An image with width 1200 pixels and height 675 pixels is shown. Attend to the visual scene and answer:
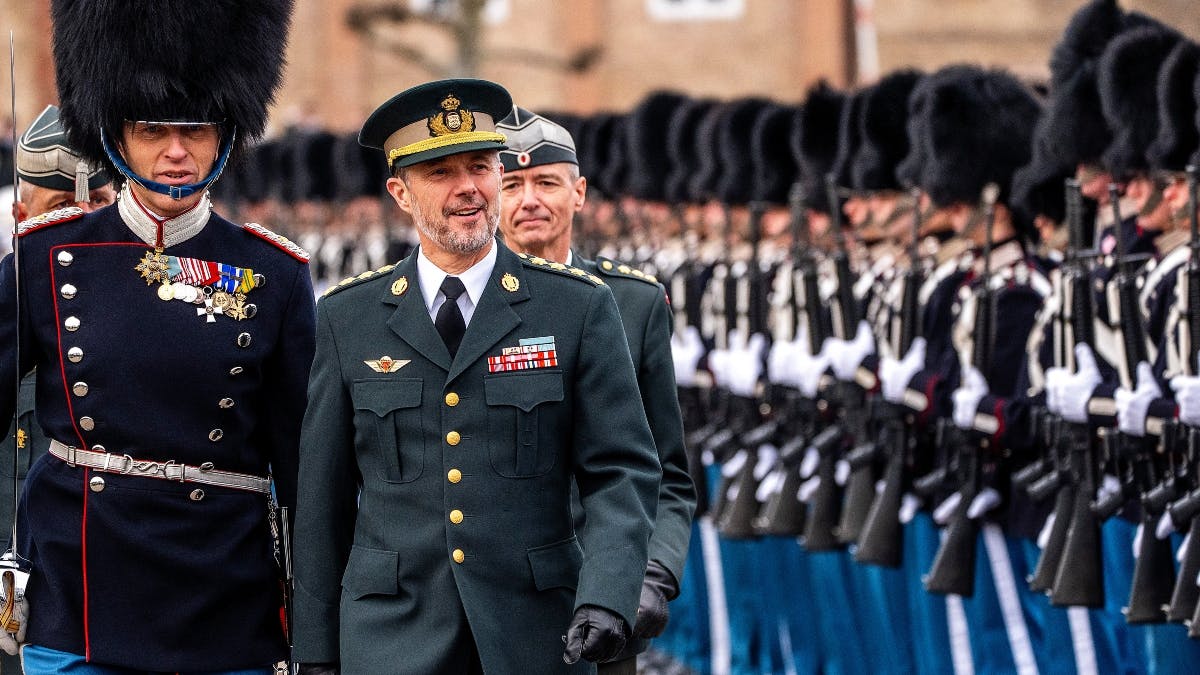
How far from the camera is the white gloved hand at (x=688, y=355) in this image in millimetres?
10031

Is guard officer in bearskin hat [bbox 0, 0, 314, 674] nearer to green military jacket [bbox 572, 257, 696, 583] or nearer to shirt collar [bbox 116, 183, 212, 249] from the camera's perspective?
shirt collar [bbox 116, 183, 212, 249]

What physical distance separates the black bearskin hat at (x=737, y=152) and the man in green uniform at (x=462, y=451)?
6636 millimetres

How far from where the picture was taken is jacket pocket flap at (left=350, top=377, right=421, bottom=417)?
14.5ft

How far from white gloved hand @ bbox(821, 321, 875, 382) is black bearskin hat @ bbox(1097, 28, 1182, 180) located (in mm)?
1334

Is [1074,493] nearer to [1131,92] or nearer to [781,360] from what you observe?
[1131,92]

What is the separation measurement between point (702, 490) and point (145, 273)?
217 inches

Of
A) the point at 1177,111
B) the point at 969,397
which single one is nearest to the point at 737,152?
the point at 969,397

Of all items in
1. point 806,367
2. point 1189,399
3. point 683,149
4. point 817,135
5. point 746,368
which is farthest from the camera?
point 683,149

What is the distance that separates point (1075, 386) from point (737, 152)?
4.63 meters

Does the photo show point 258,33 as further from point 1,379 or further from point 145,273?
point 1,379

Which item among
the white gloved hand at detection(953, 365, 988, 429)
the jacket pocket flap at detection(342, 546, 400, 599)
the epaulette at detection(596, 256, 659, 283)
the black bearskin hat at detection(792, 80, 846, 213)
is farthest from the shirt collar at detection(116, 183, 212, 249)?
the black bearskin hat at detection(792, 80, 846, 213)

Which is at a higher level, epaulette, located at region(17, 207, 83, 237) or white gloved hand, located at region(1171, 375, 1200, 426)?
epaulette, located at region(17, 207, 83, 237)

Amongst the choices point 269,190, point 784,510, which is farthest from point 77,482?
point 269,190

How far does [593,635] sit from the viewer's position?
4.18 m
